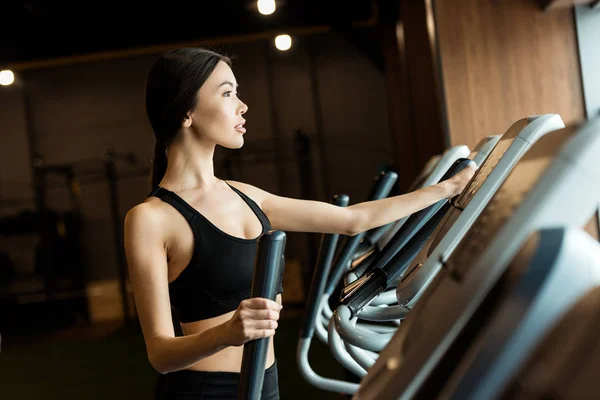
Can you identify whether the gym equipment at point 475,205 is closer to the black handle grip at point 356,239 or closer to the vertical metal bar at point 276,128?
the black handle grip at point 356,239

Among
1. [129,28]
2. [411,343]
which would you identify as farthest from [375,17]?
[411,343]

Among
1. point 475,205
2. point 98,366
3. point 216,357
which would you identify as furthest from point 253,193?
point 98,366

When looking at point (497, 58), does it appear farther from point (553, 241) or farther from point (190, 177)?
point (553, 241)

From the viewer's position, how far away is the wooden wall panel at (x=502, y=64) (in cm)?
358

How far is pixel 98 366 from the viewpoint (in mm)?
6195

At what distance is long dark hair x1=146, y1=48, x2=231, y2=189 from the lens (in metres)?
1.75

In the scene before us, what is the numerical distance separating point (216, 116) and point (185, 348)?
61 cm

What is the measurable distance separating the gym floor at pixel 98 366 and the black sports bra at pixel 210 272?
99.6 inches

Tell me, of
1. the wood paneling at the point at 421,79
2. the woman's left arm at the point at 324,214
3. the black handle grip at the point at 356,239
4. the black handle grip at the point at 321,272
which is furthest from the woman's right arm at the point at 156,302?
the wood paneling at the point at 421,79

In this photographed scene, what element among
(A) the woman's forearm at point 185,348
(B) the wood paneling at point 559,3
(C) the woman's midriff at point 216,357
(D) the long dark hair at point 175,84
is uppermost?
(B) the wood paneling at point 559,3

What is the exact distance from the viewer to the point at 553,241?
51 cm

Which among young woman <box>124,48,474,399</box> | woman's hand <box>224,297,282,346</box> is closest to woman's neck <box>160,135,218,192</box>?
young woman <box>124,48,474,399</box>

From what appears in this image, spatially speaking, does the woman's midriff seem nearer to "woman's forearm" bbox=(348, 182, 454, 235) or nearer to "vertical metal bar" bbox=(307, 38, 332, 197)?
"woman's forearm" bbox=(348, 182, 454, 235)

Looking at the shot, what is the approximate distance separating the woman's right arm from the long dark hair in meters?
0.22
